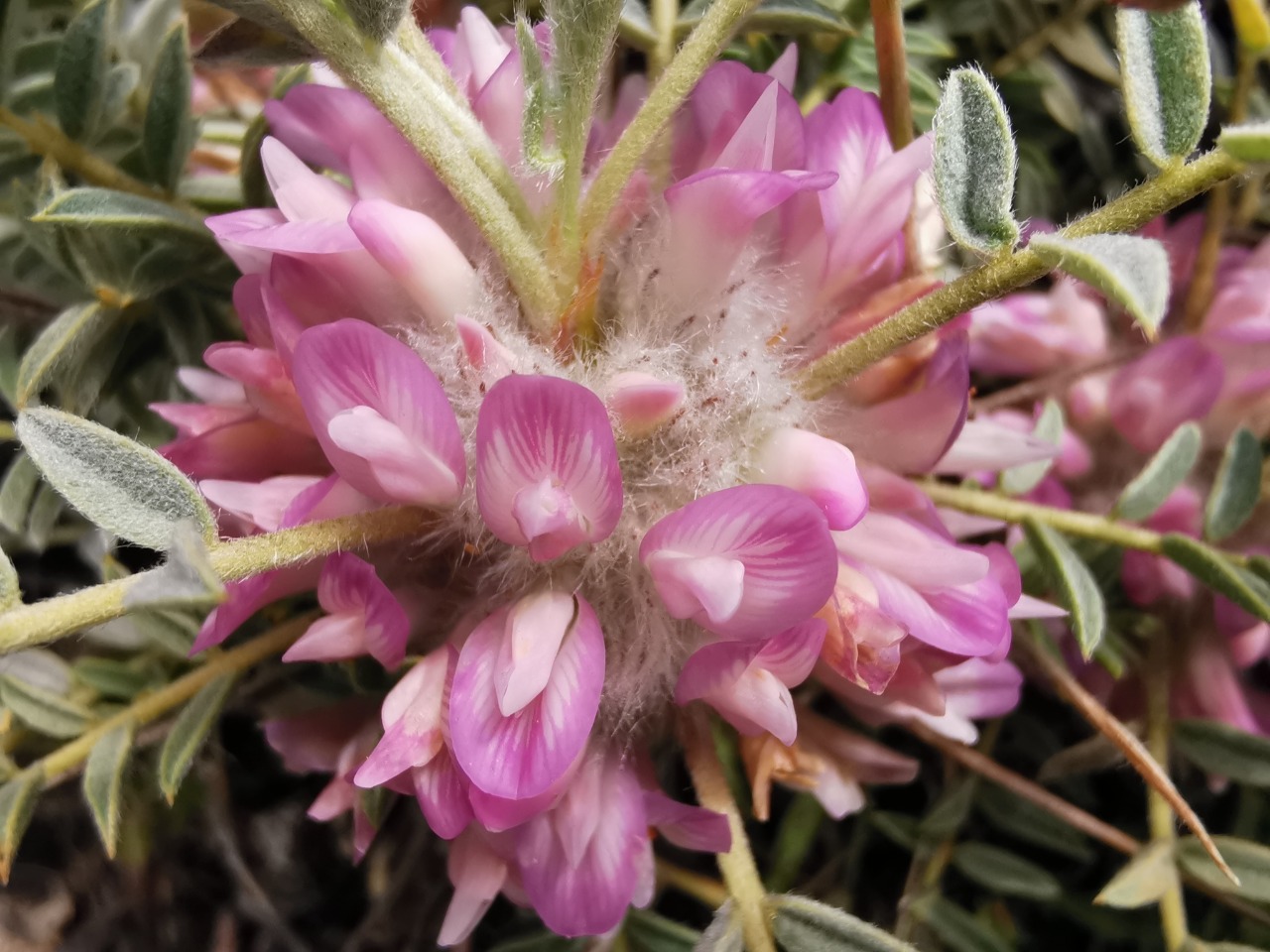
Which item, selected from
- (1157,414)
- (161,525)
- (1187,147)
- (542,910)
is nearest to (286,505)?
(161,525)

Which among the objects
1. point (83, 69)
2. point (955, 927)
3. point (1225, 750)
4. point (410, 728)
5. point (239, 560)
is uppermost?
point (83, 69)

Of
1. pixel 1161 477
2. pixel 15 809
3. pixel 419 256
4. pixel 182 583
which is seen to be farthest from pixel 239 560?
pixel 1161 477

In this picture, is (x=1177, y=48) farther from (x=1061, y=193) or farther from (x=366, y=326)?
(x=1061, y=193)

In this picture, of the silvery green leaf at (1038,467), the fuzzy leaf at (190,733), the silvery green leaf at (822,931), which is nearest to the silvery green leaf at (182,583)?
the fuzzy leaf at (190,733)

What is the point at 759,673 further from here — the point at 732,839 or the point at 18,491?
the point at 18,491

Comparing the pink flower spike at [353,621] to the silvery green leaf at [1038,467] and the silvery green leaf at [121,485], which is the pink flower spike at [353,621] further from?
the silvery green leaf at [1038,467]

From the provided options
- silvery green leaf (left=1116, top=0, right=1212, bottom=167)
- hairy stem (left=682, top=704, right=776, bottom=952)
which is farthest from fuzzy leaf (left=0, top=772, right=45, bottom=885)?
silvery green leaf (left=1116, top=0, right=1212, bottom=167)

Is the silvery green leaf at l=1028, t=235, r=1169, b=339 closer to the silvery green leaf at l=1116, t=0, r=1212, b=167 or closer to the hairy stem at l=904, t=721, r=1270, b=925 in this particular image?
the silvery green leaf at l=1116, t=0, r=1212, b=167

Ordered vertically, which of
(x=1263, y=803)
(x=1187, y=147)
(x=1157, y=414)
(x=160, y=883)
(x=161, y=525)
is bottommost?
(x=160, y=883)
